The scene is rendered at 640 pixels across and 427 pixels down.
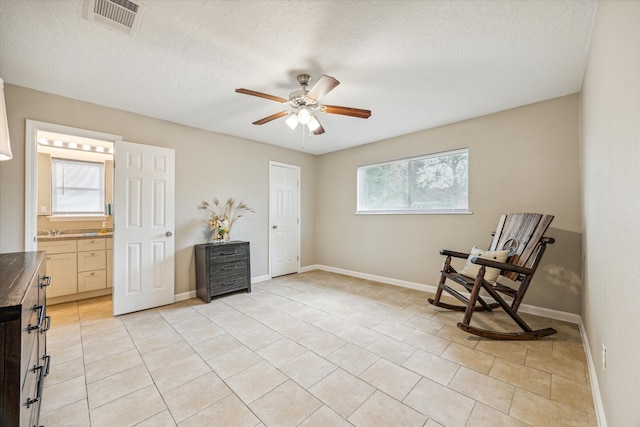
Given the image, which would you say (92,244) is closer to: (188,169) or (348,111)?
(188,169)

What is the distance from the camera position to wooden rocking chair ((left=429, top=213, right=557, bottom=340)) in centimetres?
237

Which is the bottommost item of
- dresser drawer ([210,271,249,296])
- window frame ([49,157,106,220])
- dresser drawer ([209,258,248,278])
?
dresser drawer ([210,271,249,296])

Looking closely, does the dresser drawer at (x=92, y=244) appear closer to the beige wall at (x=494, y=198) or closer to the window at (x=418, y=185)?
the beige wall at (x=494, y=198)

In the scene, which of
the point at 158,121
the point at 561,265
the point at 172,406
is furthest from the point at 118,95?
the point at 561,265

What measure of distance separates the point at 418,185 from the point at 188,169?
3.42m

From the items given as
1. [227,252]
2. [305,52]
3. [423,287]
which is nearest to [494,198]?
[423,287]

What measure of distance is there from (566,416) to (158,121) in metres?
4.70

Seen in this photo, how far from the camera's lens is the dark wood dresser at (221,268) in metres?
3.46

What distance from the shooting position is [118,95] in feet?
8.96

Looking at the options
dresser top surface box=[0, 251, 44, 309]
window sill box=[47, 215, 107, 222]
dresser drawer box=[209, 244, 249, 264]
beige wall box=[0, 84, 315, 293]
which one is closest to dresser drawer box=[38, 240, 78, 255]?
window sill box=[47, 215, 107, 222]

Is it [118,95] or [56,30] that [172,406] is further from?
[118,95]

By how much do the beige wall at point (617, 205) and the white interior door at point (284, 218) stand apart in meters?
4.00

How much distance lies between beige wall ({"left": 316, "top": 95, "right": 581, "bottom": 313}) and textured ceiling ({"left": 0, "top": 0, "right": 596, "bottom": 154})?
361 millimetres

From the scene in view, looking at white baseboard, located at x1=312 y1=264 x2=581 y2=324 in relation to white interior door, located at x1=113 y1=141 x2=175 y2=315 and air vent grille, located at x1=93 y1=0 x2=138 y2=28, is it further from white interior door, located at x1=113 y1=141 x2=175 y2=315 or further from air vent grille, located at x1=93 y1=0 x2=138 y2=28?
air vent grille, located at x1=93 y1=0 x2=138 y2=28
